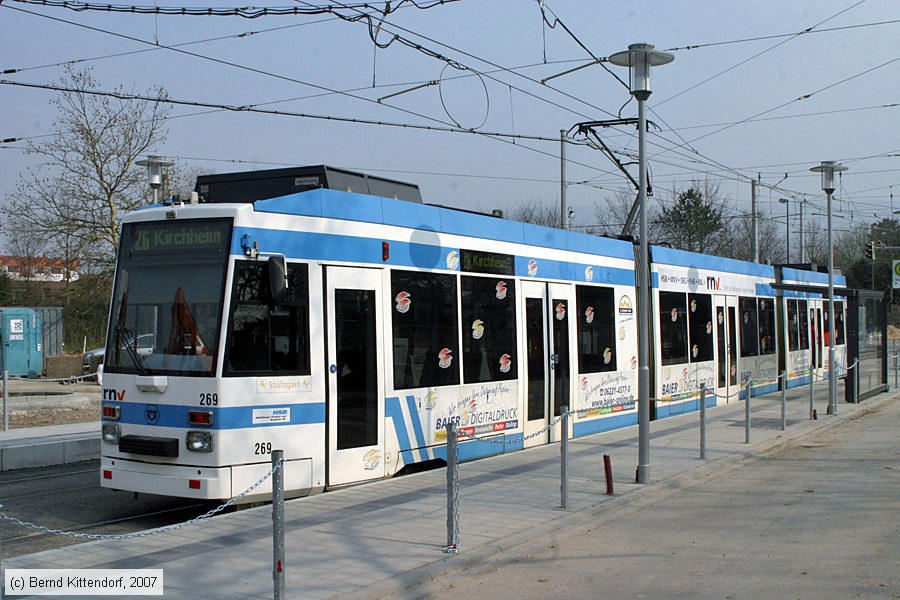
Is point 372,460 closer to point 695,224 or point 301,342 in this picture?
point 301,342

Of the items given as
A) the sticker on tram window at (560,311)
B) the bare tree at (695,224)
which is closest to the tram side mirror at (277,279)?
the sticker on tram window at (560,311)

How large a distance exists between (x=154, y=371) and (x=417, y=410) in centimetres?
330

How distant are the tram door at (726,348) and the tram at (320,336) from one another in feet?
26.4

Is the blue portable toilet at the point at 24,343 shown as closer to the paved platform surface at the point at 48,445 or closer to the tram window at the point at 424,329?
the paved platform surface at the point at 48,445

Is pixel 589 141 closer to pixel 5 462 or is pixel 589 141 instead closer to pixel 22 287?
pixel 5 462

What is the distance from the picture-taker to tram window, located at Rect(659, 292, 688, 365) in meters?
18.5

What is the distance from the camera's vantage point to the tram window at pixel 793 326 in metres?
26.2

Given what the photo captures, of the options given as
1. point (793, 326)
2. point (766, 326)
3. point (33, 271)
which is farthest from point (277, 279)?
point (33, 271)

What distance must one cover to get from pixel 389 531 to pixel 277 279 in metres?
2.69

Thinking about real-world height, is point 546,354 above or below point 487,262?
below

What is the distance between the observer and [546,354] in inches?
544

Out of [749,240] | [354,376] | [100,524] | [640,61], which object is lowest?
[100,524]

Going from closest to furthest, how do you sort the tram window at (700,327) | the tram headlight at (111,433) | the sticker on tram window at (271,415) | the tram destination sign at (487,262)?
the sticker on tram window at (271,415)
the tram headlight at (111,433)
the tram destination sign at (487,262)
the tram window at (700,327)

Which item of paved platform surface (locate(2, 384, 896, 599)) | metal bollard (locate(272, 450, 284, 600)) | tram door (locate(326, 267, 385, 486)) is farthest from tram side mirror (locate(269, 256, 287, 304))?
metal bollard (locate(272, 450, 284, 600))
